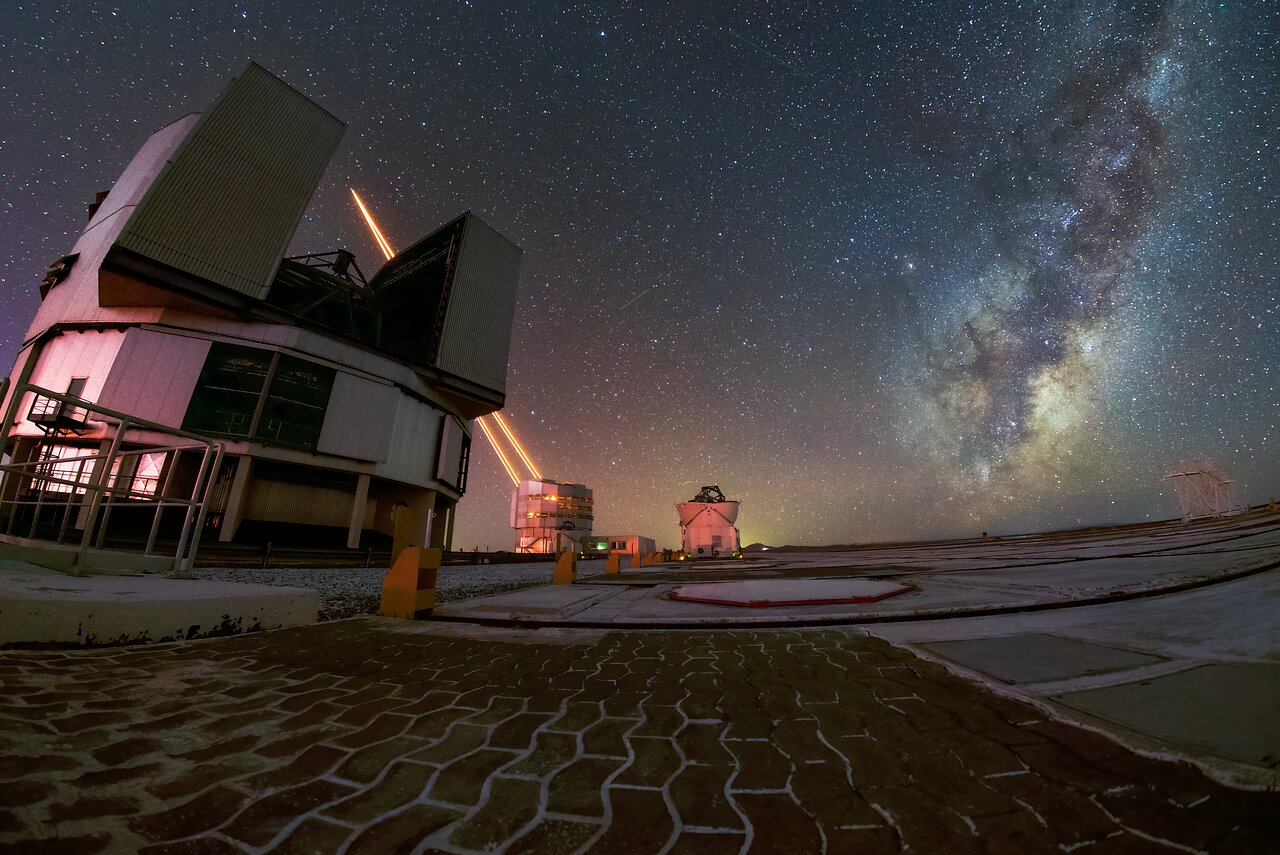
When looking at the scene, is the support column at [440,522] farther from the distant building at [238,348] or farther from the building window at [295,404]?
the building window at [295,404]

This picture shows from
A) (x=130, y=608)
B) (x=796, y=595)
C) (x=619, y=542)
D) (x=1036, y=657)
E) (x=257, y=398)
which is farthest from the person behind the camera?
(x=619, y=542)

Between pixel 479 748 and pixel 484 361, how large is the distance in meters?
33.3

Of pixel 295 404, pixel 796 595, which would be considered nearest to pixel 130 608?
pixel 796 595

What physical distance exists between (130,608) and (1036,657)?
6838mm

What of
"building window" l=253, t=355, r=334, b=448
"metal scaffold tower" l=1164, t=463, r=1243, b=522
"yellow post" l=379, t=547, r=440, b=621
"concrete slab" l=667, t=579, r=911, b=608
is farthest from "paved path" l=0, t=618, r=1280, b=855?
"metal scaffold tower" l=1164, t=463, r=1243, b=522

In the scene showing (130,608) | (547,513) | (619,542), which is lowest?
(130,608)

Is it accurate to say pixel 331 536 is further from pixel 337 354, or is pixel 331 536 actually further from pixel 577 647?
pixel 577 647

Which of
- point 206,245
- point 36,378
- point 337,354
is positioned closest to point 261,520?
point 337,354

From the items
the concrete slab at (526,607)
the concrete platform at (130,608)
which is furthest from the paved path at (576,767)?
the concrete slab at (526,607)

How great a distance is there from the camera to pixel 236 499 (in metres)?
21.6

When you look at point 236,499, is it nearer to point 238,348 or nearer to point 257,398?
point 257,398

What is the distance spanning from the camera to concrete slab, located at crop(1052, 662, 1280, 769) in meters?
1.53

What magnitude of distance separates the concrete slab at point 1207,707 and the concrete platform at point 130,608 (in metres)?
6.43

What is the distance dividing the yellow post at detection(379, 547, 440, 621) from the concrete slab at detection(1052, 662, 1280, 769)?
5.74 metres
